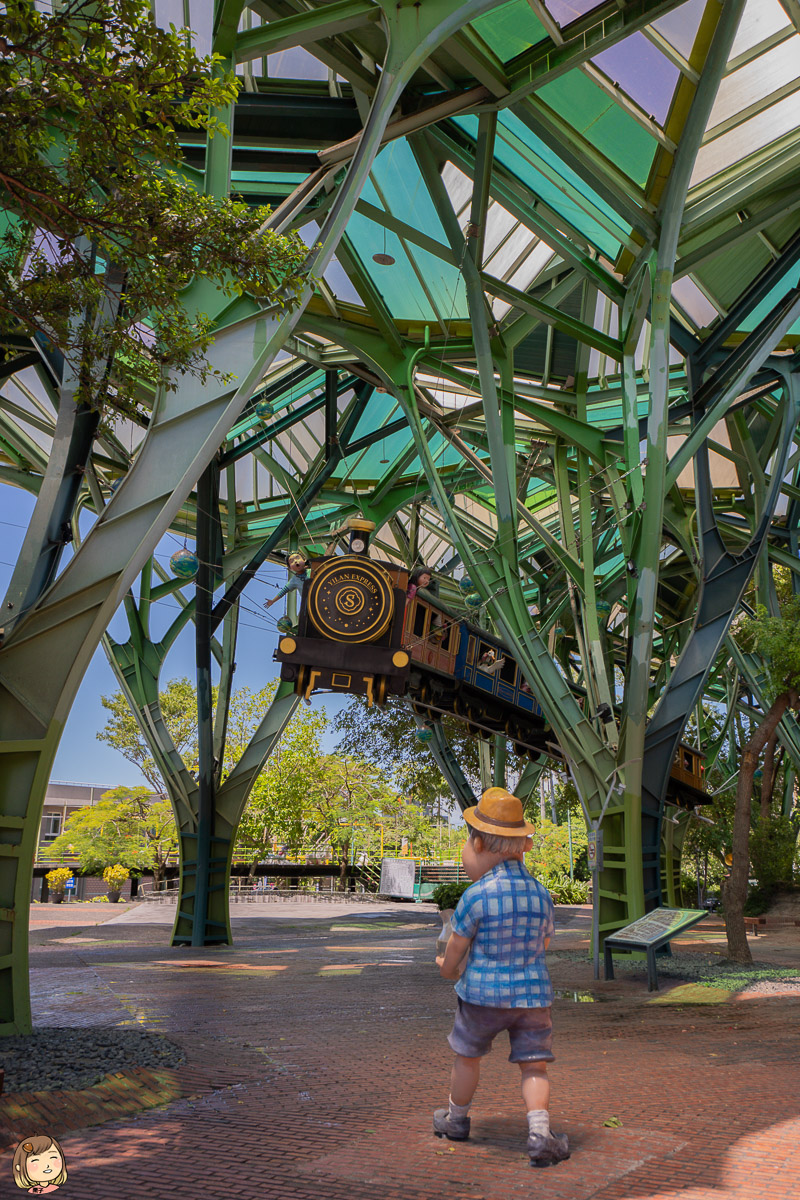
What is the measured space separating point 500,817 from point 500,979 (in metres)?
0.73

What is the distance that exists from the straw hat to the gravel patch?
10.0 feet

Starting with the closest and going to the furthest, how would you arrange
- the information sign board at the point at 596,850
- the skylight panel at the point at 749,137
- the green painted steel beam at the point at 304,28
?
1. the green painted steel beam at the point at 304,28
2. the skylight panel at the point at 749,137
3. the information sign board at the point at 596,850

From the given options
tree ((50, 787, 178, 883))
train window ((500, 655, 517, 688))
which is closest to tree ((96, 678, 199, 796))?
tree ((50, 787, 178, 883))

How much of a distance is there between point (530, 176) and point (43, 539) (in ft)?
35.6

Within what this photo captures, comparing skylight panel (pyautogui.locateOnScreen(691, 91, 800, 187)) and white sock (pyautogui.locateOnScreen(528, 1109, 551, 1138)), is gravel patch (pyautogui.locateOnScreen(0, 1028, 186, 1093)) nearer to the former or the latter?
white sock (pyautogui.locateOnScreen(528, 1109, 551, 1138))

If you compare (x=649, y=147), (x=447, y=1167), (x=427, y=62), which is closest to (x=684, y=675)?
(x=649, y=147)

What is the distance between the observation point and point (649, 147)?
13.2 meters

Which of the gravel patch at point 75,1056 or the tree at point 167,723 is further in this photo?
the tree at point 167,723

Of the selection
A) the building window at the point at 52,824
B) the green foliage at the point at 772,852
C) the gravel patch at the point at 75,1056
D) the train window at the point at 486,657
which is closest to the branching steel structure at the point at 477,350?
the gravel patch at the point at 75,1056

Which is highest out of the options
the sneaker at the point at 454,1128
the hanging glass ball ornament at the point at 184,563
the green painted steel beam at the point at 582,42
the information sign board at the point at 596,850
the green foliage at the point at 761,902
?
the green painted steel beam at the point at 582,42

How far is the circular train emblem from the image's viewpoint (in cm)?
1502

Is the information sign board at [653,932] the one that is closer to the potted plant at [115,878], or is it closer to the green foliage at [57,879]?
the green foliage at [57,879]

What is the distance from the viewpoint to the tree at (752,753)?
522 inches

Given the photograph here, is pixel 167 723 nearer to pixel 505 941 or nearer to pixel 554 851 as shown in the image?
pixel 554 851
